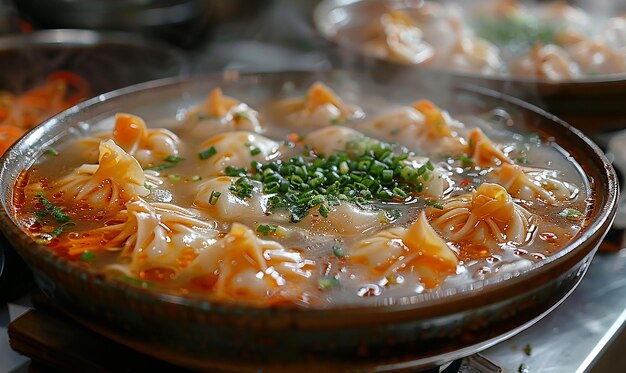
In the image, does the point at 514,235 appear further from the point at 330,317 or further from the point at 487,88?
the point at 487,88

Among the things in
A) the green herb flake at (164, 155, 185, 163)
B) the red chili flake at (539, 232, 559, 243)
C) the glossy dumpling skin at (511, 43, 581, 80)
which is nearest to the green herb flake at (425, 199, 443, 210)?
the red chili flake at (539, 232, 559, 243)

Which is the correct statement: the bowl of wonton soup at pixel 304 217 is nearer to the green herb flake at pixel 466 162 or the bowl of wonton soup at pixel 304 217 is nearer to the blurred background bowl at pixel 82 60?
the green herb flake at pixel 466 162

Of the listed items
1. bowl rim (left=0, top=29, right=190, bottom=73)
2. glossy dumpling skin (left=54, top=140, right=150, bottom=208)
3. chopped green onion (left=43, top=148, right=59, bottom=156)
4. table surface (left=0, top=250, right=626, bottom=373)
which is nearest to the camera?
glossy dumpling skin (left=54, top=140, right=150, bottom=208)

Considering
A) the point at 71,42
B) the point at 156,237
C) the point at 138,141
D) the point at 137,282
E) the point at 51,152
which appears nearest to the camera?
the point at 137,282

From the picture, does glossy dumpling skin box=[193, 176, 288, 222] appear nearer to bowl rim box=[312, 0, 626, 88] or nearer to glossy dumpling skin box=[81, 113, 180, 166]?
glossy dumpling skin box=[81, 113, 180, 166]

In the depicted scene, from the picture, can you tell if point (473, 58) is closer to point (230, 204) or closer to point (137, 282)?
point (230, 204)

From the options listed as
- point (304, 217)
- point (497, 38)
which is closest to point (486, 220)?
point (304, 217)

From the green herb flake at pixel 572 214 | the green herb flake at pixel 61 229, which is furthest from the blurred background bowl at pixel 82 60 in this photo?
the green herb flake at pixel 572 214
